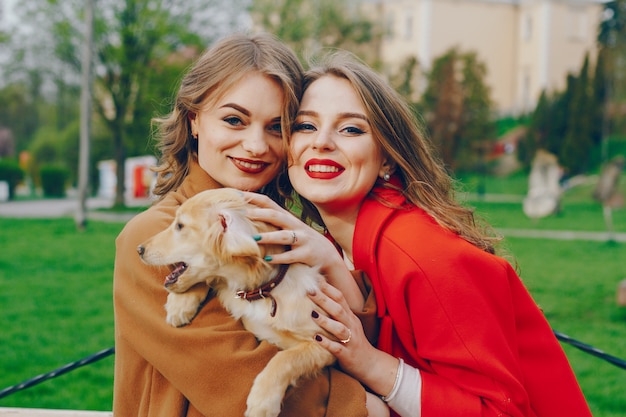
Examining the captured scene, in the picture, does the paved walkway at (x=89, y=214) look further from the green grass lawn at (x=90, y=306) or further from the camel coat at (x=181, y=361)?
the camel coat at (x=181, y=361)

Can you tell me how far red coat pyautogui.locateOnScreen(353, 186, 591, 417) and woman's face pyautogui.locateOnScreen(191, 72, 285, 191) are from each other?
59cm

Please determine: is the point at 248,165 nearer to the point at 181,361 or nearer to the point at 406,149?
the point at 406,149

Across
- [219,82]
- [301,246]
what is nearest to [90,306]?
[219,82]

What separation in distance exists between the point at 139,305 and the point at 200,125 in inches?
34.2

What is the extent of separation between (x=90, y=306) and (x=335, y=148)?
A: 7.44 m

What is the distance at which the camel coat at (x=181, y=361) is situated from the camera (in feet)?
8.15

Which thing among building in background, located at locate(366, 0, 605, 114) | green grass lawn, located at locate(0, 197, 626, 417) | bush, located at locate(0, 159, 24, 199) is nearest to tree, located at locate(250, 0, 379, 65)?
building in background, located at locate(366, 0, 605, 114)

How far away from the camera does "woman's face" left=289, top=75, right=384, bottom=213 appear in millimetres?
2986

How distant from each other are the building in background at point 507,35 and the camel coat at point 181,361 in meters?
46.1

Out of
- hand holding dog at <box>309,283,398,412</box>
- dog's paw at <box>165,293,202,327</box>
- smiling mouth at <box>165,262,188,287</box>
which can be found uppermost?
smiling mouth at <box>165,262,188,287</box>

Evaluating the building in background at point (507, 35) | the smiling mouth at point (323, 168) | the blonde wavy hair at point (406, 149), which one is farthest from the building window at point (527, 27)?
the smiling mouth at point (323, 168)

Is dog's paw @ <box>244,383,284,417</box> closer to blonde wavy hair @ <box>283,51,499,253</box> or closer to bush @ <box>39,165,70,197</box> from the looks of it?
blonde wavy hair @ <box>283,51,499,253</box>

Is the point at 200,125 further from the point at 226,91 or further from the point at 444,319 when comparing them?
the point at 444,319

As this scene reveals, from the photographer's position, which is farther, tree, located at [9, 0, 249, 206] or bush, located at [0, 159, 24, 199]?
bush, located at [0, 159, 24, 199]
